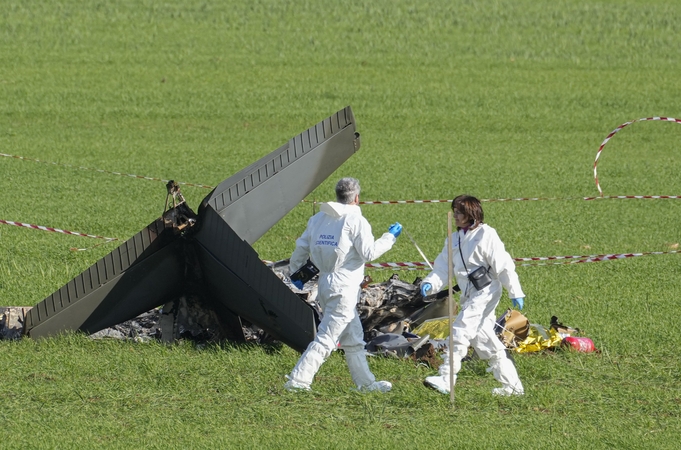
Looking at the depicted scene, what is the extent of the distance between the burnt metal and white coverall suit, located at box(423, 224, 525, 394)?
1.43 metres

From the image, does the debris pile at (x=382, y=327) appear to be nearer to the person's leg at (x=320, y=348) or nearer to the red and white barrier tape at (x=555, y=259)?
the person's leg at (x=320, y=348)

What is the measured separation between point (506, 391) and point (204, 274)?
3.19m

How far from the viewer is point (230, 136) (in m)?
26.8

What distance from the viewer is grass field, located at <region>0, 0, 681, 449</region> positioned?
8.74 metres

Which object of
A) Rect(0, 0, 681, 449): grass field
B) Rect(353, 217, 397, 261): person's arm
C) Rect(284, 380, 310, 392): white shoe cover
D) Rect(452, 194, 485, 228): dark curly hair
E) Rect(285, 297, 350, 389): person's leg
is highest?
Rect(452, 194, 485, 228): dark curly hair

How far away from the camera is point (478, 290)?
9219 millimetres

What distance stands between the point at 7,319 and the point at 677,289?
7.93 meters

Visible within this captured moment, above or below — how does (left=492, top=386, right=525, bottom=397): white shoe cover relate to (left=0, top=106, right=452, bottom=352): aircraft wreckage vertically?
below

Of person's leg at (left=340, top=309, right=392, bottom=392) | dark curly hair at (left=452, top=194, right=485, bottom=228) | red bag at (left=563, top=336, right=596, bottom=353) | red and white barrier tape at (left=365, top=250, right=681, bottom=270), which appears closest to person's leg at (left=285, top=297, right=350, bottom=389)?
person's leg at (left=340, top=309, right=392, bottom=392)

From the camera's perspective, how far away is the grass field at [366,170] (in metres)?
8.74

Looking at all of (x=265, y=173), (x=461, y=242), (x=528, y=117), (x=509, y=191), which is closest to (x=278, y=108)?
(x=528, y=117)

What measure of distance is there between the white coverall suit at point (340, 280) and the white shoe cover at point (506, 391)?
Result: 1023 millimetres

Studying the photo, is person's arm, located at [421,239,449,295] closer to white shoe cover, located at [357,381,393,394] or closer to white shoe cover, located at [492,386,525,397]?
white shoe cover, located at [357,381,393,394]

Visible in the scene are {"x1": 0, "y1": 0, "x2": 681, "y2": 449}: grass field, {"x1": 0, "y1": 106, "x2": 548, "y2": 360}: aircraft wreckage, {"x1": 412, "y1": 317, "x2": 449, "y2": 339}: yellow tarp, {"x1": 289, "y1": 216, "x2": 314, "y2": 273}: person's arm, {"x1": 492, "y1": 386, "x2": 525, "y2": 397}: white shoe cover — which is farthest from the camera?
{"x1": 412, "y1": 317, "x2": 449, "y2": 339}: yellow tarp
